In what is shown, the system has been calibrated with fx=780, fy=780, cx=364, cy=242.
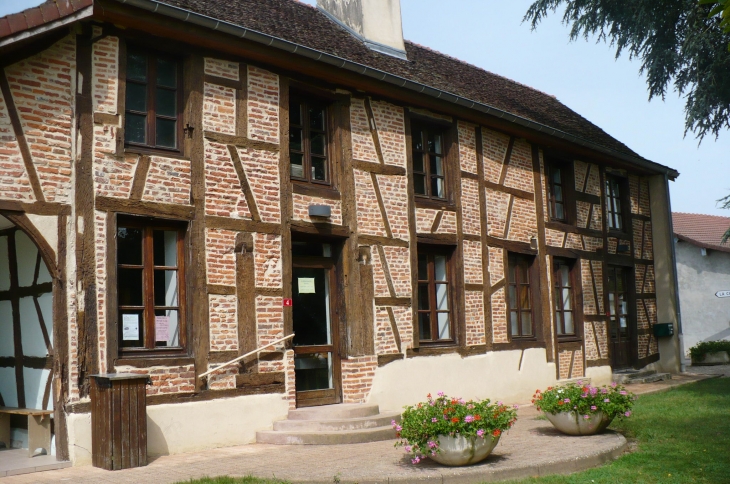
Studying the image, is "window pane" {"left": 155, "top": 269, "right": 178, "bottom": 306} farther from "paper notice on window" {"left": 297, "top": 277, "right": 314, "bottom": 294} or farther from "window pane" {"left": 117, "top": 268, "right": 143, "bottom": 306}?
"paper notice on window" {"left": 297, "top": 277, "right": 314, "bottom": 294}

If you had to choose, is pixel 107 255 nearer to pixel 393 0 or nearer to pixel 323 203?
pixel 323 203

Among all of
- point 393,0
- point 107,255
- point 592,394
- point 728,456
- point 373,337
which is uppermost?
point 393,0

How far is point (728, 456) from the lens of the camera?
24.3 feet

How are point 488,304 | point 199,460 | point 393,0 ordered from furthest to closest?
point 393,0 → point 488,304 → point 199,460

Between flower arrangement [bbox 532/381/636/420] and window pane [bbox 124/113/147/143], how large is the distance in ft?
17.8

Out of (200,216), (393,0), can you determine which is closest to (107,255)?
(200,216)

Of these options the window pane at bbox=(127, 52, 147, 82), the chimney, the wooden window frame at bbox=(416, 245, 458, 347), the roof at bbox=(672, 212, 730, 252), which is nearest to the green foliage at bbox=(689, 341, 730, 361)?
the roof at bbox=(672, 212, 730, 252)

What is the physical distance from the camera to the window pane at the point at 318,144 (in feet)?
35.5

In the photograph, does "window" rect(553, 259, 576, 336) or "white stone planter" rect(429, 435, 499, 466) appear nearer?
"white stone planter" rect(429, 435, 499, 466)

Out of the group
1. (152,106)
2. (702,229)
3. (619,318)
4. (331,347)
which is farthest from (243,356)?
(702,229)

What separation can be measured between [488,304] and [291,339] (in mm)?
4273

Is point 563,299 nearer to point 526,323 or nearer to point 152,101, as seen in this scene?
point 526,323

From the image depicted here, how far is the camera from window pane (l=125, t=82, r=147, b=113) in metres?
8.88

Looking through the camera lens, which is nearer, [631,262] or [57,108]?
[57,108]
